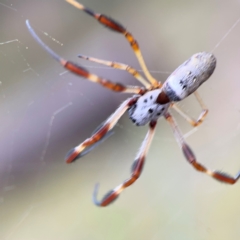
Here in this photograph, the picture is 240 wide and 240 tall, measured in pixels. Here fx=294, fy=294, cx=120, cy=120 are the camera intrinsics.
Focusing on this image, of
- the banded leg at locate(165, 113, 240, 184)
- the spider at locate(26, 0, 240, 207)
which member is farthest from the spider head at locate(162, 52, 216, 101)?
the banded leg at locate(165, 113, 240, 184)

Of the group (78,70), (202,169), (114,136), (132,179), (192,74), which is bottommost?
(114,136)

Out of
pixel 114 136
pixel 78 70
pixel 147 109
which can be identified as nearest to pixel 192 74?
pixel 147 109

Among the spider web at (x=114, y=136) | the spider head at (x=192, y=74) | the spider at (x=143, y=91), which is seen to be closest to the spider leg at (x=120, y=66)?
the spider at (x=143, y=91)

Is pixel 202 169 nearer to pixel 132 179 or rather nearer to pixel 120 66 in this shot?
pixel 132 179

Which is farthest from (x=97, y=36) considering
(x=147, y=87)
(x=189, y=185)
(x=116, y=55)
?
(x=189, y=185)

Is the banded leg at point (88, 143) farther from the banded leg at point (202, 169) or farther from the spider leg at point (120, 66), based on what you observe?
the banded leg at point (202, 169)

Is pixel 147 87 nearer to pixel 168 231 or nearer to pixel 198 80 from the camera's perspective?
pixel 198 80
